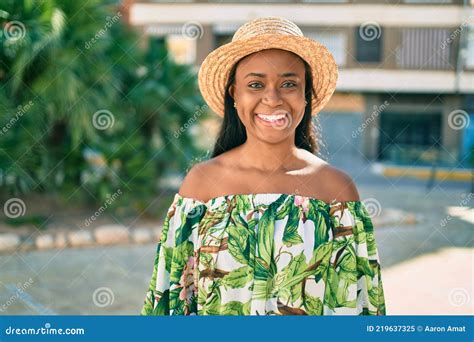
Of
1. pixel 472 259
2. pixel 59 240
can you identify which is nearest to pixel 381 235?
pixel 472 259

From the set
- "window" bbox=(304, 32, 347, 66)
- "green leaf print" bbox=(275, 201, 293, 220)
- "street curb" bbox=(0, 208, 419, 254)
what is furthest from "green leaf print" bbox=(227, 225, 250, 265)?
"window" bbox=(304, 32, 347, 66)

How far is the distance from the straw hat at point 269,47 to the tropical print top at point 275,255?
1.50 ft

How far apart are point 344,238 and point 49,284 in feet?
12.8

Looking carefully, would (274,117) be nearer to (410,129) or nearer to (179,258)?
(179,258)

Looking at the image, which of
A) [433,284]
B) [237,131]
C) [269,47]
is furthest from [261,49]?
[433,284]

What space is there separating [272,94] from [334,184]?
36cm

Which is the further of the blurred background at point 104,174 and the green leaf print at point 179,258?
the blurred background at point 104,174

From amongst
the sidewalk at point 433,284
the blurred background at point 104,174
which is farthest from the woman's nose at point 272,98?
the sidewalk at point 433,284

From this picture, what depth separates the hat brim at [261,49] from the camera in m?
2.18

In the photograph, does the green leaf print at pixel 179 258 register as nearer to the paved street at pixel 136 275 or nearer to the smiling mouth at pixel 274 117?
the smiling mouth at pixel 274 117

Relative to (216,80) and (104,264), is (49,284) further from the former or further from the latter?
(216,80)

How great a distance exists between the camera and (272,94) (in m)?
2.15

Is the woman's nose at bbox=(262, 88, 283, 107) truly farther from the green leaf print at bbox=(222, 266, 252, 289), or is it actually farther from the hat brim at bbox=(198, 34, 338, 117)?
the green leaf print at bbox=(222, 266, 252, 289)
